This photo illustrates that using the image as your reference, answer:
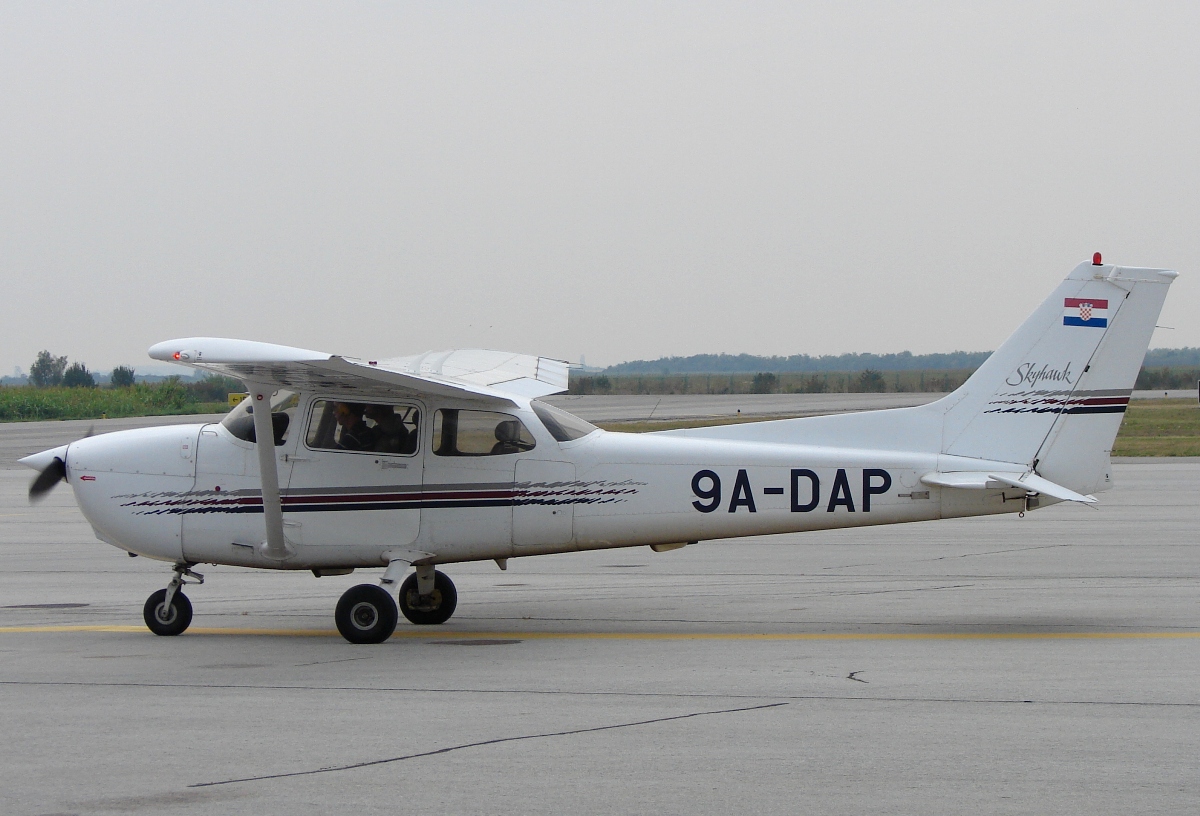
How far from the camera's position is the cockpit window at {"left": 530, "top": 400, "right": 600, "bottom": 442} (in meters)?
10.0

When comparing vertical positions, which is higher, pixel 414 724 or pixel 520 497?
pixel 520 497

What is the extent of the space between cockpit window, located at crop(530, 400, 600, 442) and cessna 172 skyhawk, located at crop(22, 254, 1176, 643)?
2cm

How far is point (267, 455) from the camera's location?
9.46 m

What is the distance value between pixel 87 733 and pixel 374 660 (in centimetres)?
246

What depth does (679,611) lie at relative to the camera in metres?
10.9

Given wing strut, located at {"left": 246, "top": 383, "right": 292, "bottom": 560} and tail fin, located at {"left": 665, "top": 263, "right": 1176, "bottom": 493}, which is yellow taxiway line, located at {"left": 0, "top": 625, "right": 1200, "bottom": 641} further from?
tail fin, located at {"left": 665, "top": 263, "right": 1176, "bottom": 493}

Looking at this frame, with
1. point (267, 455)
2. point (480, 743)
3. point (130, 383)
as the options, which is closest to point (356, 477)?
point (267, 455)

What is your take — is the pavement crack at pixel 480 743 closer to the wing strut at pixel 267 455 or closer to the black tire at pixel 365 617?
the black tire at pixel 365 617

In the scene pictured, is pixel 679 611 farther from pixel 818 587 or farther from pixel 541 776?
pixel 541 776

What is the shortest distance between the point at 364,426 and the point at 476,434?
902 mm

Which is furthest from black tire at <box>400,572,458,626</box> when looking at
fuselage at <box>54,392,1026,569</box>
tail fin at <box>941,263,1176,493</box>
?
tail fin at <box>941,263,1176,493</box>

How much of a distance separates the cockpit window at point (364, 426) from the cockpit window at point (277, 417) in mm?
188


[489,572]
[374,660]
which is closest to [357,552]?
[374,660]

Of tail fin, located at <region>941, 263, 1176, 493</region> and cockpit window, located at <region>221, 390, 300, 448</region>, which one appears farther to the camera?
cockpit window, located at <region>221, 390, 300, 448</region>
